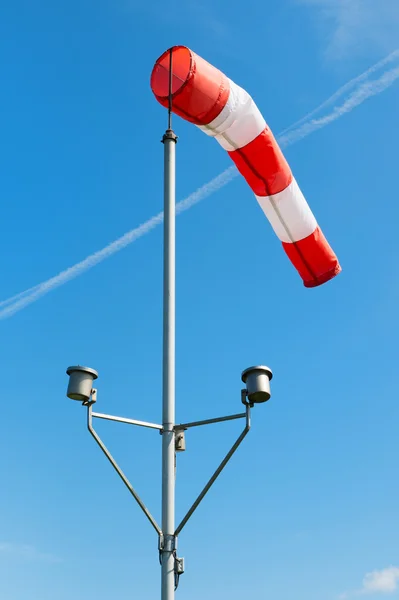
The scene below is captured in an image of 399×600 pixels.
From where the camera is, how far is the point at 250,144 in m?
10.7

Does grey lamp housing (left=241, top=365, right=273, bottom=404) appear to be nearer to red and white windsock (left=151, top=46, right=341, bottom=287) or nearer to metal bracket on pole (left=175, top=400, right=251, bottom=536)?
metal bracket on pole (left=175, top=400, right=251, bottom=536)

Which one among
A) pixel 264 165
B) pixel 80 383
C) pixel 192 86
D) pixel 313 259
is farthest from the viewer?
pixel 313 259

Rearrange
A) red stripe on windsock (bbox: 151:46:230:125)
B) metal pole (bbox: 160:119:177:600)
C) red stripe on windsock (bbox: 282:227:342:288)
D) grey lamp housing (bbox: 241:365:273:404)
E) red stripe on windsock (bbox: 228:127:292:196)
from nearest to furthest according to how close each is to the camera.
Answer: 1. metal pole (bbox: 160:119:177:600)
2. grey lamp housing (bbox: 241:365:273:404)
3. red stripe on windsock (bbox: 151:46:230:125)
4. red stripe on windsock (bbox: 228:127:292:196)
5. red stripe on windsock (bbox: 282:227:342:288)

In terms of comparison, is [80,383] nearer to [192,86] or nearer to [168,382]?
[168,382]

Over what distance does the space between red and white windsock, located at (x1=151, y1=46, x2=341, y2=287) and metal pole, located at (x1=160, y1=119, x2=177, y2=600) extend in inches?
41.1

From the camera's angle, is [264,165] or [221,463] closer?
[221,463]

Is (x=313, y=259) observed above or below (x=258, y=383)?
above

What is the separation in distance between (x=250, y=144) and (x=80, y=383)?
4.82m

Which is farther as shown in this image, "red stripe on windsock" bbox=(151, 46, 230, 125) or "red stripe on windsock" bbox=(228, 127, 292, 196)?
"red stripe on windsock" bbox=(228, 127, 292, 196)

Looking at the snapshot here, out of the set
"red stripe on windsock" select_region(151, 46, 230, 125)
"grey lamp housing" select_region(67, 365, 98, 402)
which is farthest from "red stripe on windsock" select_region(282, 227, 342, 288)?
"grey lamp housing" select_region(67, 365, 98, 402)

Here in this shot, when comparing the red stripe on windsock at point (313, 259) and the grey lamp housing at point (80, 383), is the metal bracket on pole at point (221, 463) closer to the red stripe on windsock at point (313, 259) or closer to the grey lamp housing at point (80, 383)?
the grey lamp housing at point (80, 383)

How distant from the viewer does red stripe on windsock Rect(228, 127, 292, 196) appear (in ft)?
35.2

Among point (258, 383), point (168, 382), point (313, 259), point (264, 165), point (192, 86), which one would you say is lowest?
point (258, 383)

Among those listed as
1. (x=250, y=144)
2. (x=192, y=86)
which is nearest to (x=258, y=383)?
(x=192, y=86)
